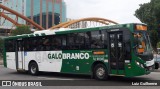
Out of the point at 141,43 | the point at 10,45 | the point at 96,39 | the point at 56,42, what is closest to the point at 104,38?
the point at 96,39

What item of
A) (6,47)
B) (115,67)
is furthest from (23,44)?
(115,67)

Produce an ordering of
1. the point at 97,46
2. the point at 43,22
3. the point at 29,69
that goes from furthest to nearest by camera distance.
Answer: the point at 43,22
the point at 29,69
the point at 97,46

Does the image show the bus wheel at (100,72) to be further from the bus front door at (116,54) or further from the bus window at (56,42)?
the bus window at (56,42)

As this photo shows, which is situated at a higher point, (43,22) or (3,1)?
(3,1)

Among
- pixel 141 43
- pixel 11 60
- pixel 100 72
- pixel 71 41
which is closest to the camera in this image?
pixel 141 43

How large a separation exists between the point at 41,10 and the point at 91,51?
146 metres

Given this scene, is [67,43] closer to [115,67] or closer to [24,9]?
[115,67]

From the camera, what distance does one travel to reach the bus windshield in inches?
550

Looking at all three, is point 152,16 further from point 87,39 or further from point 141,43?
point 141,43

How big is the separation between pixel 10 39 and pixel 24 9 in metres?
137

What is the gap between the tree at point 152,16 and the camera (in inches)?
1812

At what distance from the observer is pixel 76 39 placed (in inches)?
650

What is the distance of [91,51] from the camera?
15688 mm

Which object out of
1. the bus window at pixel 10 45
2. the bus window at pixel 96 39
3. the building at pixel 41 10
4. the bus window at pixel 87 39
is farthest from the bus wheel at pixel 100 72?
the building at pixel 41 10
